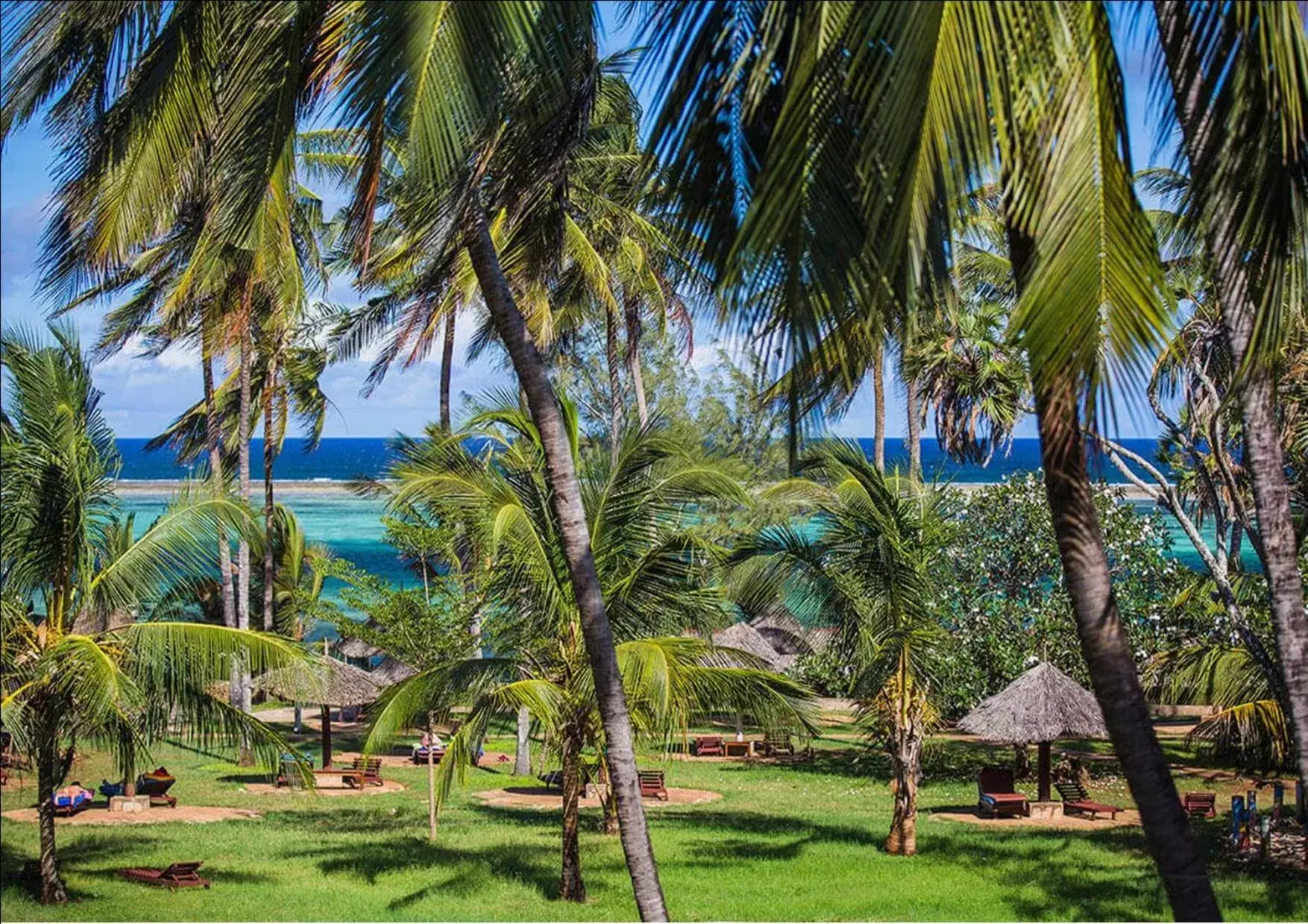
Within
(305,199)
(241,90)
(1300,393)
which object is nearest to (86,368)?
(241,90)

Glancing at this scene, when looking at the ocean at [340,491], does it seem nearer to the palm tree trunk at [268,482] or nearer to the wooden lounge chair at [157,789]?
the palm tree trunk at [268,482]

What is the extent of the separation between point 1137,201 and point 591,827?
1593 cm

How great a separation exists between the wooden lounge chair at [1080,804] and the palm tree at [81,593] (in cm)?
1226

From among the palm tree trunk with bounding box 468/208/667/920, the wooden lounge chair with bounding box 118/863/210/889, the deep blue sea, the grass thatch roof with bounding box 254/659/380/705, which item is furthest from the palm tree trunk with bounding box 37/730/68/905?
the deep blue sea

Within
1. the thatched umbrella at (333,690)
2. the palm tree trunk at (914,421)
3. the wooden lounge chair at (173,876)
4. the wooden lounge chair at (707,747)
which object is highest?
the palm tree trunk at (914,421)

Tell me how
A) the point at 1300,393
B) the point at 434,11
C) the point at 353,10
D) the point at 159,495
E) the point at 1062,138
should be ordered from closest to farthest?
the point at 1062,138 → the point at 434,11 → the point at 353,10 → the point at 1300,393 → the point at 159,495

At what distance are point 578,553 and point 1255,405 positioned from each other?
14.7ft

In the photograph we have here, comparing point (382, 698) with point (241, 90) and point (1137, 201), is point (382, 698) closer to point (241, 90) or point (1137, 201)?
point (241, 90)

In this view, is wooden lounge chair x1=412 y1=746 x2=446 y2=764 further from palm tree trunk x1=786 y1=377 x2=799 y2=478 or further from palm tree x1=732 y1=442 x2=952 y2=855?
palm tree trunk x1=786 y1=377 x2=799 y2=478

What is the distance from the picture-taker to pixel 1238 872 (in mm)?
14648

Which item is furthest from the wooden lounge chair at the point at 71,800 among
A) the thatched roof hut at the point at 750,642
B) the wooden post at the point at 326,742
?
the thatched roof hut at the point at 750,642

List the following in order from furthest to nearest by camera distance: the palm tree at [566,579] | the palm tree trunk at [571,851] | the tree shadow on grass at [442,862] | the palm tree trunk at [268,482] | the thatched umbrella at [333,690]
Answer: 1. the palm tree trunk at [268,482]
2. the thatched umbrella at [333,690]
3. the tree shadow on grass at [442,862]
4. the palm tree trunk at [571,851]
5. the palm tree at [566,579]

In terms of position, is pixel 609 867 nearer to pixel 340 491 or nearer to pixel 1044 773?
pixel 1044 773

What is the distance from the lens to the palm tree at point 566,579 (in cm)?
1177
